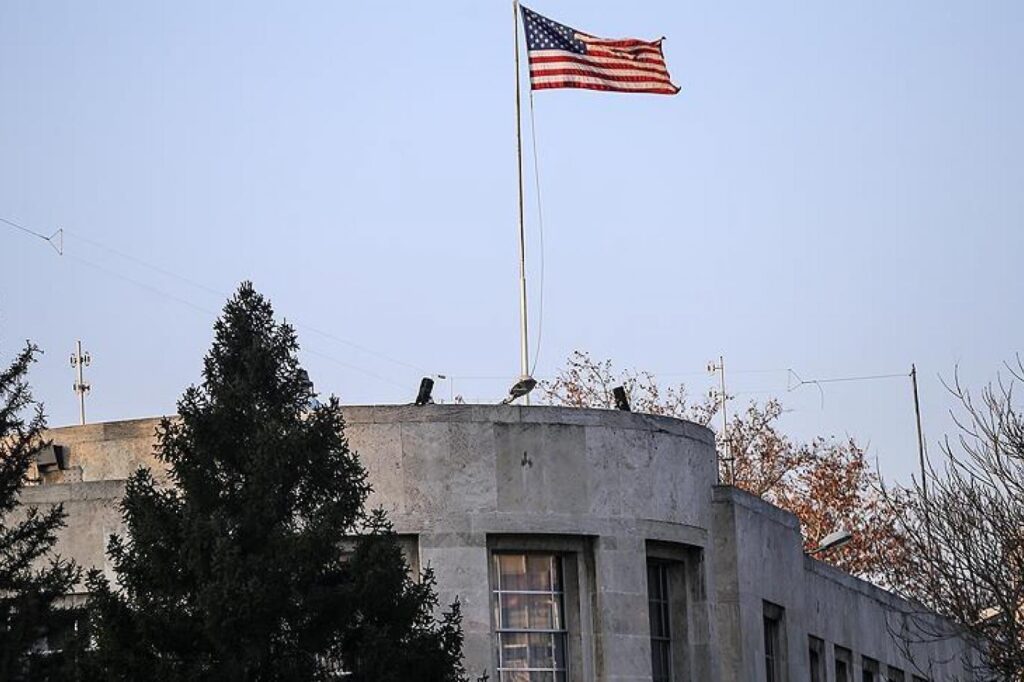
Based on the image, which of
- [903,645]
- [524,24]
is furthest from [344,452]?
[903,645]

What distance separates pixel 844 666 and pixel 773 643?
5854 mm

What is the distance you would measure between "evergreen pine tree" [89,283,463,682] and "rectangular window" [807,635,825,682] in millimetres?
16977

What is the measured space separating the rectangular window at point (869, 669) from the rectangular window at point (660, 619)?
11.7 meters

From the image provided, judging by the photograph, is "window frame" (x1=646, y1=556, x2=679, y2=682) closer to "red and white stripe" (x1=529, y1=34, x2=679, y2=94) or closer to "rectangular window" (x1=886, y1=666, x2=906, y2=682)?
"red and white stripe" (x1=529, y1=34, x2=679, y2=94)

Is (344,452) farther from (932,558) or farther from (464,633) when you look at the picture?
(932,558)

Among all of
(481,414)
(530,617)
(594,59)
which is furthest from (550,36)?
(530,617)

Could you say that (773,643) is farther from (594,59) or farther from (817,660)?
(594,59)

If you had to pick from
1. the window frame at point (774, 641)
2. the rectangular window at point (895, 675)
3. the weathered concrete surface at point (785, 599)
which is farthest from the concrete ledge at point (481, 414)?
the rectangular window at point (895, 675)

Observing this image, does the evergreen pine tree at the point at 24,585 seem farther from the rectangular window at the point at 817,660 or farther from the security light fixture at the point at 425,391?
the rectangular window at the point at 817,660

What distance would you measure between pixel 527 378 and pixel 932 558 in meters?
7.45

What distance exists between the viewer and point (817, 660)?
4438cm

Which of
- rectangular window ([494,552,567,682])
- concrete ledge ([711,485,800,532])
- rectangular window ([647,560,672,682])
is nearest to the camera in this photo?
rectangular window ([494,552,567,682])

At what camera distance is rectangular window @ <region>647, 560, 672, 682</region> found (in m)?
36.8

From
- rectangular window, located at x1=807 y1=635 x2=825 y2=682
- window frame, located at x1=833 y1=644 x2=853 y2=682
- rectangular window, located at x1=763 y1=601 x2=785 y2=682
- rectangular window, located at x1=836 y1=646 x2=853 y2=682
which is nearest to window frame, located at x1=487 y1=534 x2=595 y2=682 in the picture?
rectangular window, located at x1=763 y1=601 x2=785 y2=682
